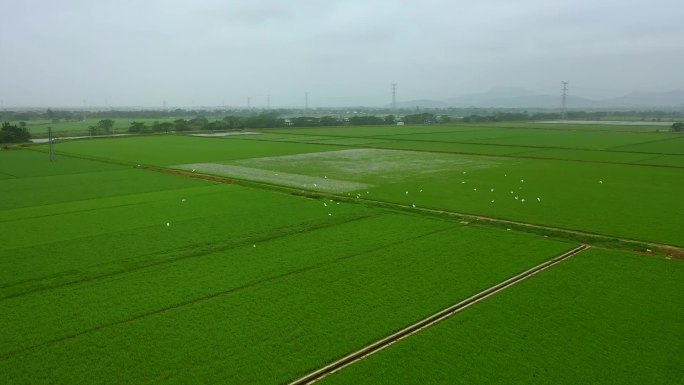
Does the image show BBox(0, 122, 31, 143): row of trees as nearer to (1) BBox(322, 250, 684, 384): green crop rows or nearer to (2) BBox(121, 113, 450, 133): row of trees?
(2) BBox(121, 113, 450, 133): row of trees

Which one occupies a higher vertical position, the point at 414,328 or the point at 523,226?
the point at 523,226

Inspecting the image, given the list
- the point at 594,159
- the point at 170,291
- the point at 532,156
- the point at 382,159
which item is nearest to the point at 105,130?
the point at 382,159

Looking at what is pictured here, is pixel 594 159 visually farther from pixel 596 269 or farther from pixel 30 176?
pixel 30 176

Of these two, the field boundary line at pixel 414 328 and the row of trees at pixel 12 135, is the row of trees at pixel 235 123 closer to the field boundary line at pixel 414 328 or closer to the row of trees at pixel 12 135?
the row of trees at pixel 12 135

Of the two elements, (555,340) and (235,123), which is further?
(235,123)

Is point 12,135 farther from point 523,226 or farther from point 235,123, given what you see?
point 523,226

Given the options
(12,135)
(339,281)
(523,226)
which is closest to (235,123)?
(12,135)

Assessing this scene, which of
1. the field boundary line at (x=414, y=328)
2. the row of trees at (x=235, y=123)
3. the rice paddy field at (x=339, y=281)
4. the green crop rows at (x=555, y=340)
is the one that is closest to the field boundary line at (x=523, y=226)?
the rice paddy field at (x=339, y=281)
